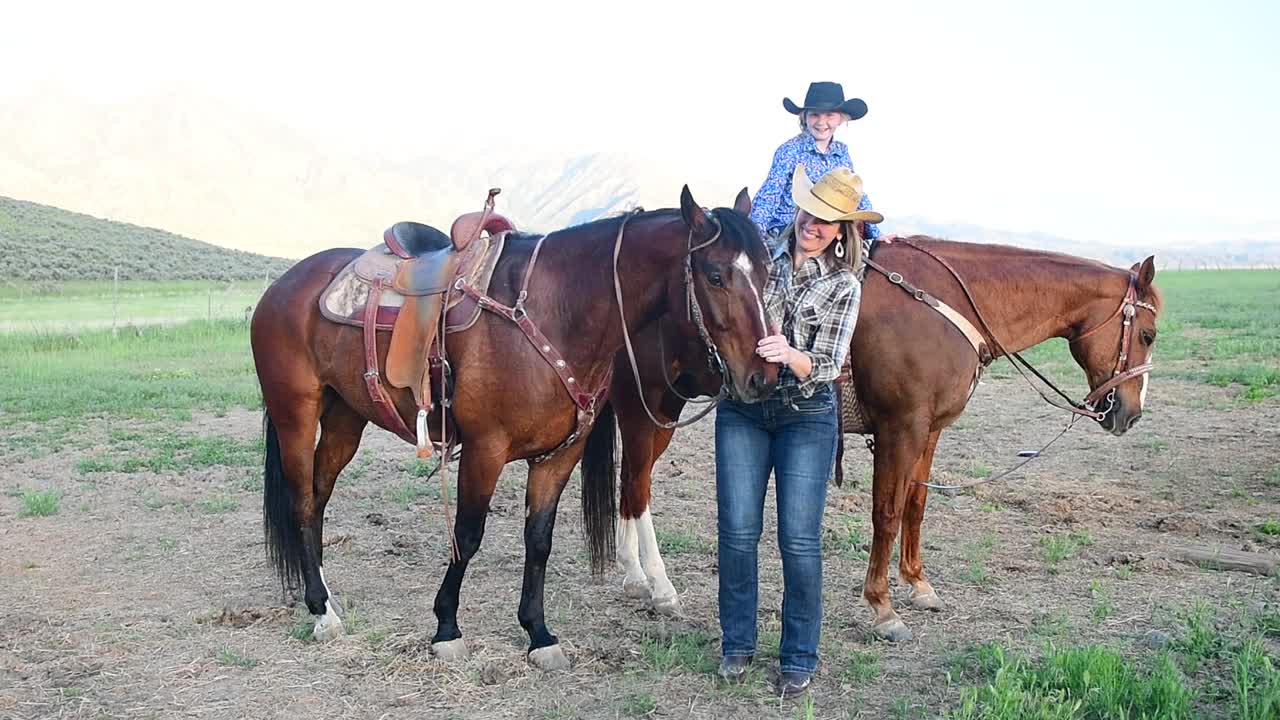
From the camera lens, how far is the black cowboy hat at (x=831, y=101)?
4.89m

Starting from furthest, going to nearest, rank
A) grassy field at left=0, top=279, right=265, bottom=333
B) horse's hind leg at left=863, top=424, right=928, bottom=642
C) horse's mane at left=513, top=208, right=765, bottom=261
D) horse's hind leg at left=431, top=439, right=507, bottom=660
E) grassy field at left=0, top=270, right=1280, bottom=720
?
grassy field at left=0, top=279, right=265, bottom=333 < horse's hind leg at left=863, top=424, right=928, bottom=642 < horse's hind leg at left=431, top=439, right=507, bottom=660 < grassy field at left=0, top=270, right=1280, bottom=720 < horse's mane at left=513, top=208, right=765, bottom=261

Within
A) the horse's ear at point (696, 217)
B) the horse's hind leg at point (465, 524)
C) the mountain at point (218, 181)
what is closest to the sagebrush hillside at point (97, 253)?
the horse's hind leg at point (465, 524)

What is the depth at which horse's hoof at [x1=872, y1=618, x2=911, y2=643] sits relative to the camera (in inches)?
177

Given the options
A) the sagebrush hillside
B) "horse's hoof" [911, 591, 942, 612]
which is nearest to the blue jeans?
"horse's hoof" [911, 591, 942, 612]

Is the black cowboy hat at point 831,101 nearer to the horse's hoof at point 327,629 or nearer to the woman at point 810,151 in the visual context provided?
the woman at point 810,151

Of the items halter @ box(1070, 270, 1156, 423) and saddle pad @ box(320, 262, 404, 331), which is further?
halter @ box(1070, 270, 1156, 423)

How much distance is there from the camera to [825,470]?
378 centimetres

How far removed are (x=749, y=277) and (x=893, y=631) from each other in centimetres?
200

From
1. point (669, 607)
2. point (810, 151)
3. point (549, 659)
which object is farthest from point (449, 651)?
point (810, 151)

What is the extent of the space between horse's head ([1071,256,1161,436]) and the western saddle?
10.2 ft

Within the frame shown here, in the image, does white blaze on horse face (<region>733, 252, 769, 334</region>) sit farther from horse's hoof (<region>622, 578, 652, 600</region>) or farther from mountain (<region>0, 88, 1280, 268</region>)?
mountain (<region>0, 88, 1280, 268</region>)

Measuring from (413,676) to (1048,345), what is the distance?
1589cm

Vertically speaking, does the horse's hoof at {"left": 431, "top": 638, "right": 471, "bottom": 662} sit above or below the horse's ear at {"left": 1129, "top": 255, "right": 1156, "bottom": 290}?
below

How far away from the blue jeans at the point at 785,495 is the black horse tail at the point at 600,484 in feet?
4.37
